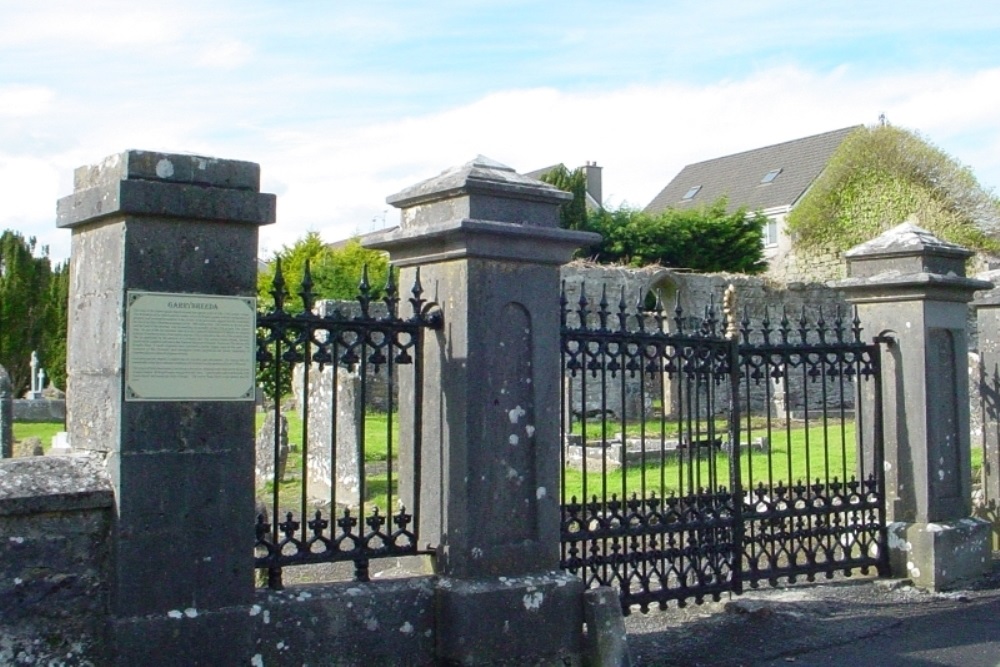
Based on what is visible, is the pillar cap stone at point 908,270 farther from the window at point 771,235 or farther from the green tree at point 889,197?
the window at point 771,235

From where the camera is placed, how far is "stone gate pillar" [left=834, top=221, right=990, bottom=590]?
7.57m

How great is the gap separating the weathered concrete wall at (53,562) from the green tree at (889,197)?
3255 centimetres

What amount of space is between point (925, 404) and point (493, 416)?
384cm

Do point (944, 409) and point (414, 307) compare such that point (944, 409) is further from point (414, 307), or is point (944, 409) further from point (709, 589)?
point (414, 307)

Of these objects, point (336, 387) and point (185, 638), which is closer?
point (185, 638)

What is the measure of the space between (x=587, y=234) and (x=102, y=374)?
2.46m

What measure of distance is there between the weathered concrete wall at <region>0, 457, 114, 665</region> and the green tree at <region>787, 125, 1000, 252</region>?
32550mm

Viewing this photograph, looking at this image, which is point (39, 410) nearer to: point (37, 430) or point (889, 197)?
point (37, 430)

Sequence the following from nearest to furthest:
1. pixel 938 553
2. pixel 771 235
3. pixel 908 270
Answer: pixel 938 553 < pixel 908 270 < pixel 771 235

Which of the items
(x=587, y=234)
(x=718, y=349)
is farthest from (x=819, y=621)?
(x=587, y=234)

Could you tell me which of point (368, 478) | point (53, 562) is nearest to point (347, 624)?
point (53, 562)

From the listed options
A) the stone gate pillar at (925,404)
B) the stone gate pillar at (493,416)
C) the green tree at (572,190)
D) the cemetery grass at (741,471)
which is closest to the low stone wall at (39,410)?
the green tree at (572,190)

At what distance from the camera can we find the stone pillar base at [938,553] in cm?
745

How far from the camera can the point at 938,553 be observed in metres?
7.45
